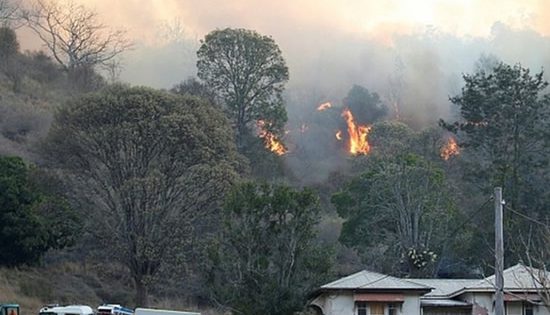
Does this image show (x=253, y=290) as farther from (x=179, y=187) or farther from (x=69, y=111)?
(x=69, y=111)

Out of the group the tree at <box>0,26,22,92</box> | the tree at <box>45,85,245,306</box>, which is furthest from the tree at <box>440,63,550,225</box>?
the tree at <box>0,26,22,92</box>

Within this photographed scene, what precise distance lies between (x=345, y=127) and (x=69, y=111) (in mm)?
46658

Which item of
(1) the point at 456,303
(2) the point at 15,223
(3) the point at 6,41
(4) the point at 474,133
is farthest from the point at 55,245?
(3) the point at 6,41

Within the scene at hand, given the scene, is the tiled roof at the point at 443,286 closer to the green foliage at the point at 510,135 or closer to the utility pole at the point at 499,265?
the utility pole at the point at 499,265

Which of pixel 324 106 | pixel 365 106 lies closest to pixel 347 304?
pixel 365 106

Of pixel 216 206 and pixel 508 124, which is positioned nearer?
pixel 216 206

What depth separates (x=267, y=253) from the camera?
39.2 m

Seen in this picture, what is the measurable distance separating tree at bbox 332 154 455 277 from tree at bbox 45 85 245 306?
10611mm

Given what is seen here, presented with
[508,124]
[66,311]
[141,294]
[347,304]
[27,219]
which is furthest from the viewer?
[508,124]

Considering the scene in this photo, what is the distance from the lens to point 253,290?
38.6 m

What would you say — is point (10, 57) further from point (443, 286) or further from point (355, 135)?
point (443, 286)

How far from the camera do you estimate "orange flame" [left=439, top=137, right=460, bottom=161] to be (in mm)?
78188

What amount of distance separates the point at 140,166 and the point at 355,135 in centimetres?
4492

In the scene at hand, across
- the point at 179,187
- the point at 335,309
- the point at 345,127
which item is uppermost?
the point at 345,127
